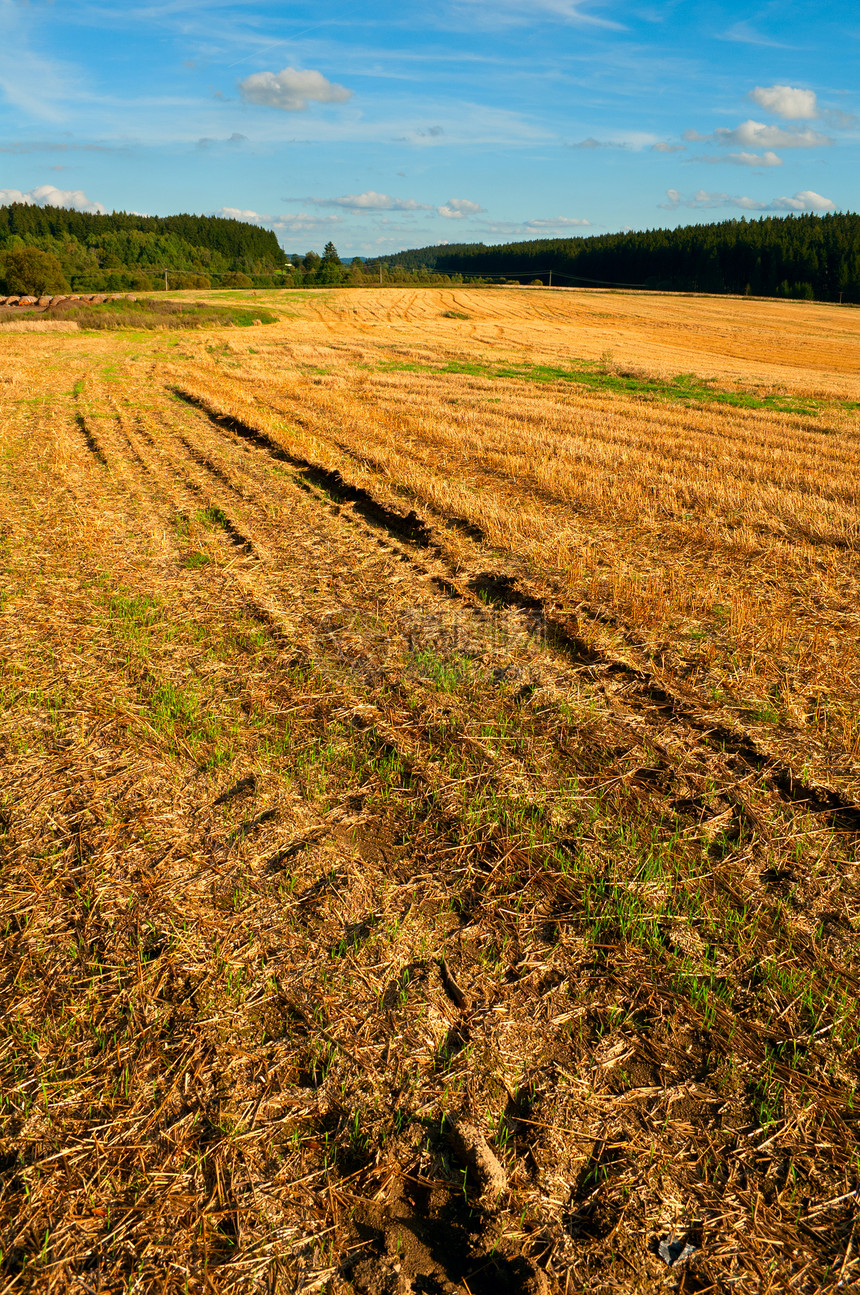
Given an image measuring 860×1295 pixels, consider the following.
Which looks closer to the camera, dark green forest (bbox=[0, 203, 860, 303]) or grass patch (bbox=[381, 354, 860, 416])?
grass patch (bbox=[381, 354, 860, 416])

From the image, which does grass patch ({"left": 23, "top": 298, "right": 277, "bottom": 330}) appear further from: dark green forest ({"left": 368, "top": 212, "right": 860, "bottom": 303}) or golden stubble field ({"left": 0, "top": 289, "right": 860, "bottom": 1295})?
dark green forest ({"left": 368, "top": 212, "right": 860, "bottom": 303})

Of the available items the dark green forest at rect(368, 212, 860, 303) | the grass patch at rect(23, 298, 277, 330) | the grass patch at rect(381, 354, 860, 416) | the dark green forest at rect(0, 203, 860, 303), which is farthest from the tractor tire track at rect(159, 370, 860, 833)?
the dark green forest at rect(368, 212, 860, 303)

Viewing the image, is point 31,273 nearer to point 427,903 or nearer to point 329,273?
point 329,273

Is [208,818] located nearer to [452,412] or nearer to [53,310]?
[452,412]

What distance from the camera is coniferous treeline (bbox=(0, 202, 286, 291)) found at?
269 ft

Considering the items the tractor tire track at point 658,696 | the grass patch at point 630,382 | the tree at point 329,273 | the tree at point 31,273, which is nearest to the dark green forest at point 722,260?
the tree at point 329,273

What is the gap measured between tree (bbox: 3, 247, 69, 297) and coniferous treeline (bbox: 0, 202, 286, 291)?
6643 mm

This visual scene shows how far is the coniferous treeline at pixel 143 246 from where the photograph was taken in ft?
269

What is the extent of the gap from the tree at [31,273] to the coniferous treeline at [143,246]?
664cm

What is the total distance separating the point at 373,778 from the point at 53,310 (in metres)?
48.7

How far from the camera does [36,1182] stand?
8.18 feet

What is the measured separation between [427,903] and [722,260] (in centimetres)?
11933

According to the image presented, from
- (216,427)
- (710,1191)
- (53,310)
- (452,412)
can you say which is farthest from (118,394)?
(53,310)

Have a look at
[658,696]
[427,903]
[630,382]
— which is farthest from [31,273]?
[427,903]
